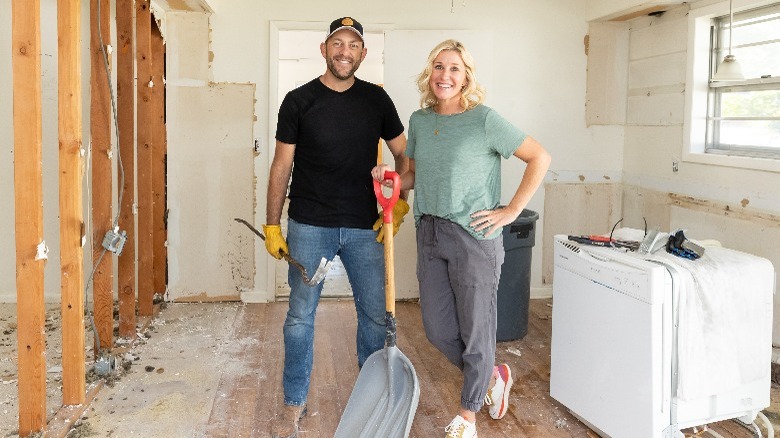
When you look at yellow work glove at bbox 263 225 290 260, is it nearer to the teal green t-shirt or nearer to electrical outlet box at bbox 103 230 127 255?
the teal green t-shirt

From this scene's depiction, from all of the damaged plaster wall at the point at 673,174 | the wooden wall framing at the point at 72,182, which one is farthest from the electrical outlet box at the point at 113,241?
the damaged plaster wall at the point at 673,174

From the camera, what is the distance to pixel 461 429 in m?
2.74

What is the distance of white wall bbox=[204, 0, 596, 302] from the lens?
15.6 ft

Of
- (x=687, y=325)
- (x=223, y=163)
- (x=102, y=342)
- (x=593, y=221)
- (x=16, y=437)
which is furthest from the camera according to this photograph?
(x=593, y=221)

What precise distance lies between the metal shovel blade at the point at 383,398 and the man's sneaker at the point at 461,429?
280 millimetres

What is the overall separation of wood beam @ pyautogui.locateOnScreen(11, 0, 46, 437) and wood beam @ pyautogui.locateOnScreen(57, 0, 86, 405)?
21cm

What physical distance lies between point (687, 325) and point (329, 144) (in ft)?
4.82

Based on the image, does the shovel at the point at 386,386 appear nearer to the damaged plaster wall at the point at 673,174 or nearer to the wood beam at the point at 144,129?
the wood beam at the point at 144,129

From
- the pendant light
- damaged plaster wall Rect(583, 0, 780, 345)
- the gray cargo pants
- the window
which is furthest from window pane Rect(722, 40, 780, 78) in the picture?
Result: the gray cargo pants

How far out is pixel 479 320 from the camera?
2652mm

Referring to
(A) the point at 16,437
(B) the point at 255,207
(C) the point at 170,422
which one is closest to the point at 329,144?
(C) the point at 170,422

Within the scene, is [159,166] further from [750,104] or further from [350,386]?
[750,104]

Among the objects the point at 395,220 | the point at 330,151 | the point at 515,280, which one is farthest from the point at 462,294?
the point at 515,280

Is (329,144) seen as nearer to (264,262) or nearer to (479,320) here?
(479,320)
